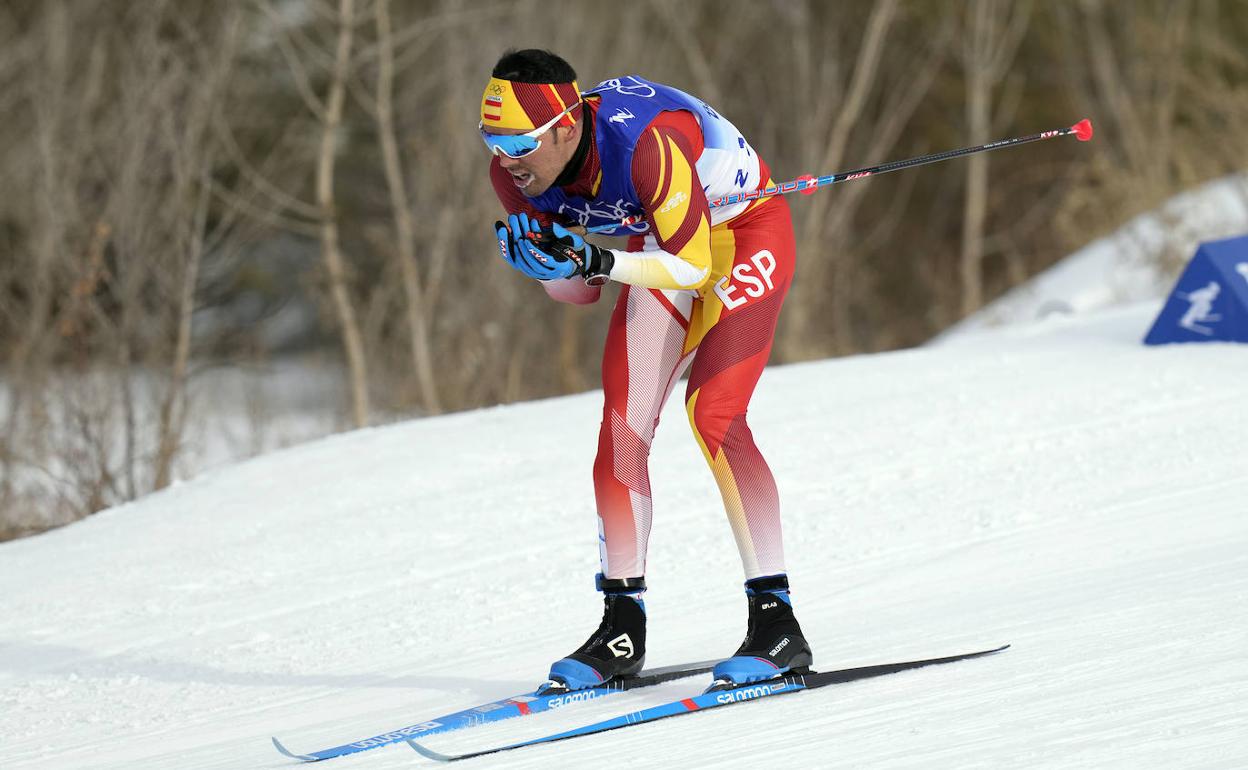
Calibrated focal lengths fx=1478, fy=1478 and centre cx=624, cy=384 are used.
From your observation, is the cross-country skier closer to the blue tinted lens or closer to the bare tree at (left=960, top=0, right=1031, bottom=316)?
the blue tinted lens

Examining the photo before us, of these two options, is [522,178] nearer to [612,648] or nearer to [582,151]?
[582,151]

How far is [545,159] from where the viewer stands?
3373 millimetres

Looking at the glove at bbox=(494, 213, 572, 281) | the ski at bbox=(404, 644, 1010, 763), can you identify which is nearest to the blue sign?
the ski at bbox=(404, 644, 1010, 763)

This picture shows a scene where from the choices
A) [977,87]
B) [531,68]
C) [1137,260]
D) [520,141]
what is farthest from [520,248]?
[977,87]

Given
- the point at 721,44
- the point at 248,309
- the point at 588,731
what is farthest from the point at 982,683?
the point at 248,309

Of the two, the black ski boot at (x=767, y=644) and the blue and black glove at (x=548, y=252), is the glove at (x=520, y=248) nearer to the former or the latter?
the blue and black glove at (x=548, y=252)

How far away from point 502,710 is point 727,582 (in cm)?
178

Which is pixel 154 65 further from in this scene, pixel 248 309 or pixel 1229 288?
pixel 248 309

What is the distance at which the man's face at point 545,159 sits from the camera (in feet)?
11.0

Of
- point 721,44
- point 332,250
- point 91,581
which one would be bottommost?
point 91,581

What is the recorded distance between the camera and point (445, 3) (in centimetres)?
1450

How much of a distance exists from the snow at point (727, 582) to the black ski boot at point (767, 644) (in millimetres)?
78

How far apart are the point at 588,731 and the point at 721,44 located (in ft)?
53.2

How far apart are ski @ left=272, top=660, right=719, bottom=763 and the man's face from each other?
1.22 m
